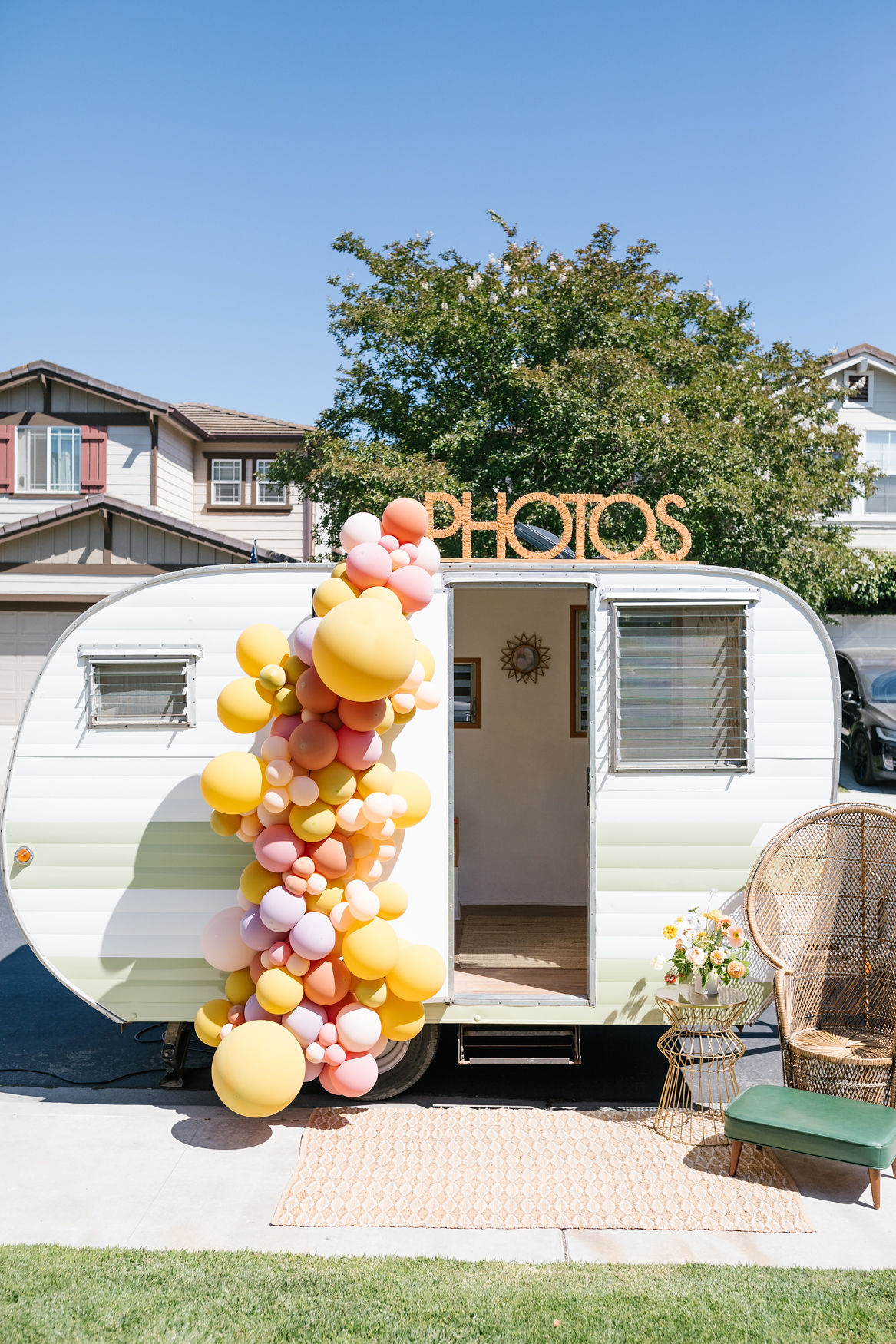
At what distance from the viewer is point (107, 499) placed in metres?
16.9

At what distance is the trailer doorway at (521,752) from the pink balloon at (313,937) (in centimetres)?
314

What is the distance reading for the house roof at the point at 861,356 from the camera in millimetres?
21344

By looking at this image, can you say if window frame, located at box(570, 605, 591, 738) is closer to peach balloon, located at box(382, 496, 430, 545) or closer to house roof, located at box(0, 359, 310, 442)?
peach balloon, located at box(382, 496, 430, 545)

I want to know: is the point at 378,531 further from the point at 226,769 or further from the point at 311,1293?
the point at 311,1293

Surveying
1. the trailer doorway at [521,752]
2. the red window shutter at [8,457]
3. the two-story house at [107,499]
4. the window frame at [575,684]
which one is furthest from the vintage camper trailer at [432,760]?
the red window shutter at [8,457]

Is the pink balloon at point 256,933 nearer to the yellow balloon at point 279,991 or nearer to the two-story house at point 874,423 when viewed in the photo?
the yellow balloon at point 279,991

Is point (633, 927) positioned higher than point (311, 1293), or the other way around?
point (633, 927)

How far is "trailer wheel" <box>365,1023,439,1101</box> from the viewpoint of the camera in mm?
5426

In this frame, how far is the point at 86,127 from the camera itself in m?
7.96

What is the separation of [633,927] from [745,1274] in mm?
1774

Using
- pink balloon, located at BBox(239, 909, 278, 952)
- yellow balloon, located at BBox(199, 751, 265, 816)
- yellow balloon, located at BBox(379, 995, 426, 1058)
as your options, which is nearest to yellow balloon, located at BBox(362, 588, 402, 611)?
yellow balloon, located at BBox(199, 751, 265, 816)

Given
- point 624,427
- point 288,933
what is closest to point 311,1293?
point 288,933

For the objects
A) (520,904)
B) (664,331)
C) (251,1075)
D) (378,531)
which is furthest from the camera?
(664,331)

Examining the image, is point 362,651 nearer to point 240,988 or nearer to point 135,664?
point 135,664
